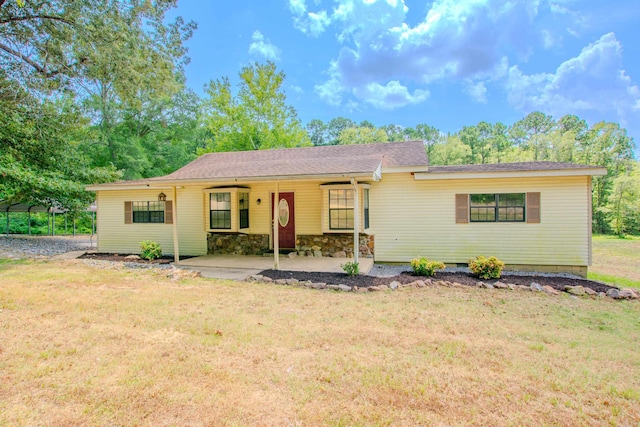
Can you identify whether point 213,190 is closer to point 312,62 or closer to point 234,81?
point 234,81

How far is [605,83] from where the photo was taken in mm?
31219

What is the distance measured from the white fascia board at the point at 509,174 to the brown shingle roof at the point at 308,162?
0.32 metres

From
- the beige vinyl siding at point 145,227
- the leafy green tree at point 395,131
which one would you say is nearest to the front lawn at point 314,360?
the beige vinyl siding at point 145,227

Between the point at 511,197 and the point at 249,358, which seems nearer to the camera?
the point at 249,358

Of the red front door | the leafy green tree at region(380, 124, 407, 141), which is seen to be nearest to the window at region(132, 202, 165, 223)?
the red front door

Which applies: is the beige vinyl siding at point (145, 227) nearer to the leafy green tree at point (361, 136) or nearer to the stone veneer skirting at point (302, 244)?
the stone veneer skirting at point (302, 244)

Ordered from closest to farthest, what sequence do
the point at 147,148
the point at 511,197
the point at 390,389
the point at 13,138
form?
the point at 390,389, the point at 511,197, the point at 13,138, the point at 147,148

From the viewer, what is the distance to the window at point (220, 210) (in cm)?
962

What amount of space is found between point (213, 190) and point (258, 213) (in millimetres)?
1514

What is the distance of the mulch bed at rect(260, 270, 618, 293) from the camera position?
260 inches

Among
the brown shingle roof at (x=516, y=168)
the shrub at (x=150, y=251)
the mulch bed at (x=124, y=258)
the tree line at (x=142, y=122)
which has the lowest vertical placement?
the mulch bed at (x=124, y=258)

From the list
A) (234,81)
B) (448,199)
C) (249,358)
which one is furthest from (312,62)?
(249,358)

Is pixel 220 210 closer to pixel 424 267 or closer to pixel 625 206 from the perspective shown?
pixel 424 267

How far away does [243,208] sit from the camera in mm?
9922
